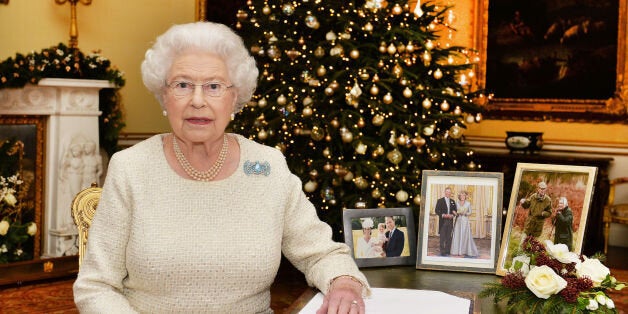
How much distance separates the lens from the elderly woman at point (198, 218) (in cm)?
214

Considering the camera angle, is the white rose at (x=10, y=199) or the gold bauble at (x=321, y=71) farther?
the white rose at (x=10, y=199)

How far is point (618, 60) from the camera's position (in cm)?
830

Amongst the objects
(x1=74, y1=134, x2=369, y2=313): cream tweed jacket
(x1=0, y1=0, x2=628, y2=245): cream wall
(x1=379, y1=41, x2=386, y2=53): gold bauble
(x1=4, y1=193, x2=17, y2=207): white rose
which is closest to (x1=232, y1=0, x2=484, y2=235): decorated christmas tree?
(x1=379, y1=41, x2=386, y2=53): gold bauble

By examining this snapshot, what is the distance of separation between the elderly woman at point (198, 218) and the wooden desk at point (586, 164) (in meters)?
5.52

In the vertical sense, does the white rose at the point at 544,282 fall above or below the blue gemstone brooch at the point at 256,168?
below

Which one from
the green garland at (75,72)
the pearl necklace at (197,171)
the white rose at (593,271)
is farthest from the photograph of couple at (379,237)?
the green garland at (75,72)

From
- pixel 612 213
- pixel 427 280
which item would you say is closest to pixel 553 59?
pixel 612 213

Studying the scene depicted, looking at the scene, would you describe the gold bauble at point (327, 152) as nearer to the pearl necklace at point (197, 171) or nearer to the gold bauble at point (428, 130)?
the gold bauble at point (428, 130)

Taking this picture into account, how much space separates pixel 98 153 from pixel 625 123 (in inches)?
209

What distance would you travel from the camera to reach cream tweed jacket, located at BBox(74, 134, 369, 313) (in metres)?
2.14

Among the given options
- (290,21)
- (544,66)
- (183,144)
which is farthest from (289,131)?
(544,66)

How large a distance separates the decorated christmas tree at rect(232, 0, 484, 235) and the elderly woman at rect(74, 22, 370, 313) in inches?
119

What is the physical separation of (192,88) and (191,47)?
12 centimetres

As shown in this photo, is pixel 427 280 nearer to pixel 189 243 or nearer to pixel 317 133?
pixel 189 243
